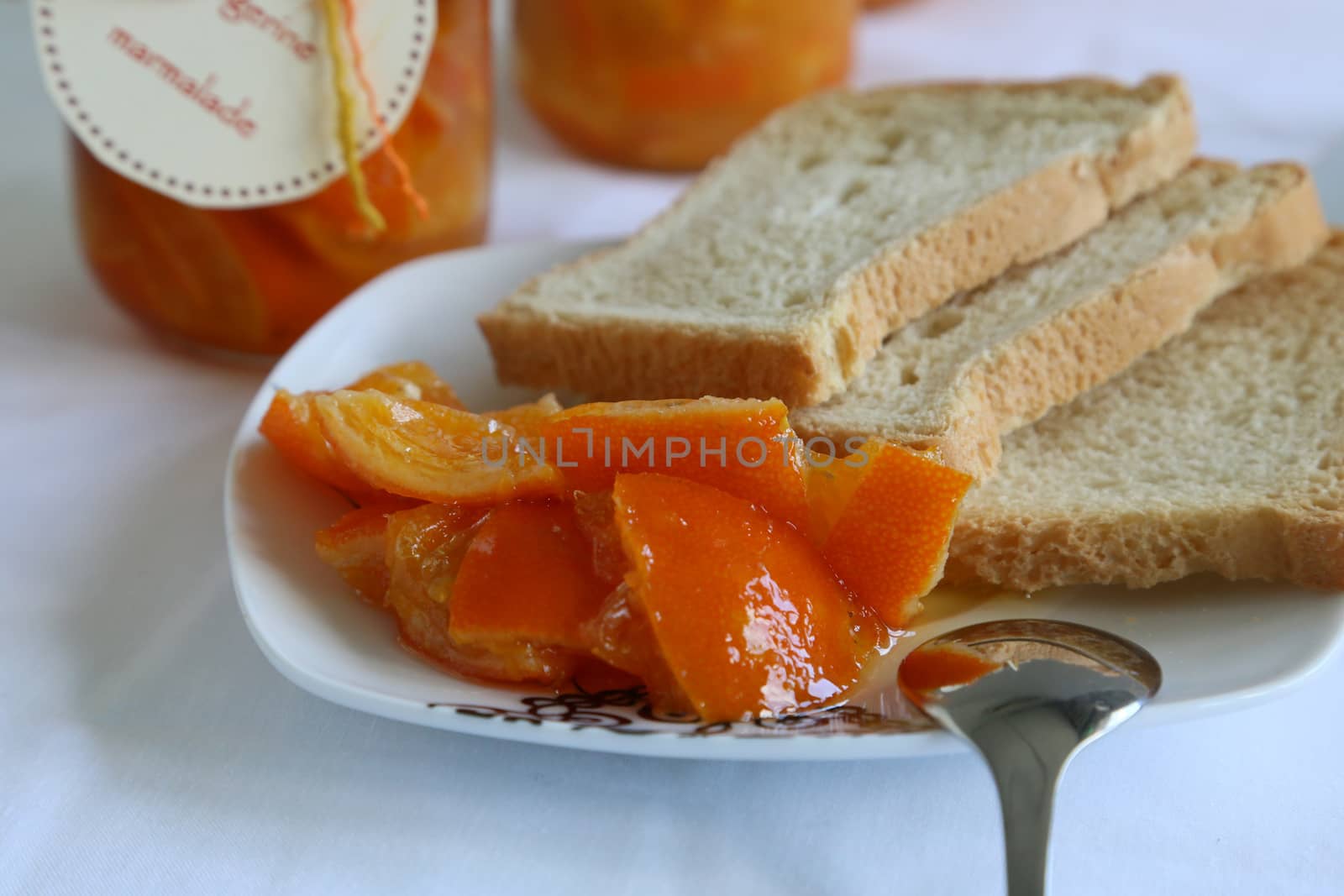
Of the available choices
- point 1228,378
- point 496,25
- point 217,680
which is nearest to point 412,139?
point 217,680

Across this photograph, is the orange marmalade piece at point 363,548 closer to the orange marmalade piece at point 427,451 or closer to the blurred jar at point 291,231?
the orange marmalade piece at point 427,451

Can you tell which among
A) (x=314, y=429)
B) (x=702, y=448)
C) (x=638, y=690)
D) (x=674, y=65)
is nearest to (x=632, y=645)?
(x=638, y=690)

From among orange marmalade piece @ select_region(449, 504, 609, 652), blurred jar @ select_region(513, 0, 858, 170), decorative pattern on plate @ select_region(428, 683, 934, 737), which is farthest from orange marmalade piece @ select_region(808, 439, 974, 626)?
blurred jar @ select_region(513, 0, 858, 170)

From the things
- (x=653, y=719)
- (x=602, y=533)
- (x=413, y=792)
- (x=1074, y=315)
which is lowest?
(x=413, y=792)

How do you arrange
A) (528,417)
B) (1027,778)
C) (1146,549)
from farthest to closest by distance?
(528,417) → (1146,549) → (1027,778)

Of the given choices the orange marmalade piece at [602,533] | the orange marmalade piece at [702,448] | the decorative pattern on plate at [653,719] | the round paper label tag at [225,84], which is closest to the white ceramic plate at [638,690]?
the decorative pattern on plate at [653,719]

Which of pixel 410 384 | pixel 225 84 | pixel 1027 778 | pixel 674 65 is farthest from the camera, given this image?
pixel 674 65

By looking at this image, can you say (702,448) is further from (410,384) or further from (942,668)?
(410,384)

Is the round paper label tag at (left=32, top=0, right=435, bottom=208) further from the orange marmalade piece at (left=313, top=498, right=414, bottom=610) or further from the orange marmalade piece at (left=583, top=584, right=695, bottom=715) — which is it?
the orange marmalade piece at (left=583, top=584, right=695, bottom=715)
